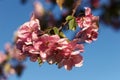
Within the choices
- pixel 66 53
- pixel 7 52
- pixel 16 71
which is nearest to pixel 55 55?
pixel 66 53

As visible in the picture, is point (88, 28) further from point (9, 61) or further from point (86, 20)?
point (9, 61)

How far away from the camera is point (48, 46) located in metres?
1.65

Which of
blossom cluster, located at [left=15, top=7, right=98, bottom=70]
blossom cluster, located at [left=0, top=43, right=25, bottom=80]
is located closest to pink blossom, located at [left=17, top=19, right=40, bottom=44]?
blossom cluster, located at [left=15, top=7, right=98, bottom=70]

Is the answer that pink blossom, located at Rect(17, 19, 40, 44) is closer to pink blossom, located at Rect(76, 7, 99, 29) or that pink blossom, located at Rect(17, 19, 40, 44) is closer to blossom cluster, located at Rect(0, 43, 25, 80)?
pink blossom, located at Rect(76, 7, 99, 29)

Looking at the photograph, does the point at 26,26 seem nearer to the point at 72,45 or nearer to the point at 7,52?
the point at 72,45

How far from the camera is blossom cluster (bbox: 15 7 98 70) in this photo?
1.62 m

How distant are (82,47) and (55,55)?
0.33ft

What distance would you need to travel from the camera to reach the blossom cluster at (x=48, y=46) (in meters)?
1.62

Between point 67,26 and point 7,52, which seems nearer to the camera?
point 67,26

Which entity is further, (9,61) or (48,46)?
(9,61)

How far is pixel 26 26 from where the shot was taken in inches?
67.1

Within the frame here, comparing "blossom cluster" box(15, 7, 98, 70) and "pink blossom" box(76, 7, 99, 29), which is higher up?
"pink blossom" box(76, 7, 99, 29)

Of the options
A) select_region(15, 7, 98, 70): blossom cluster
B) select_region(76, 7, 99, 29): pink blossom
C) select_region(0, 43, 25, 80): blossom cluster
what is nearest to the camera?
select_region(15, 7, 98, 70): blossom cluster

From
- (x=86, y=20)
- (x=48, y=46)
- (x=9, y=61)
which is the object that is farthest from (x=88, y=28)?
(x=9, y=61)
